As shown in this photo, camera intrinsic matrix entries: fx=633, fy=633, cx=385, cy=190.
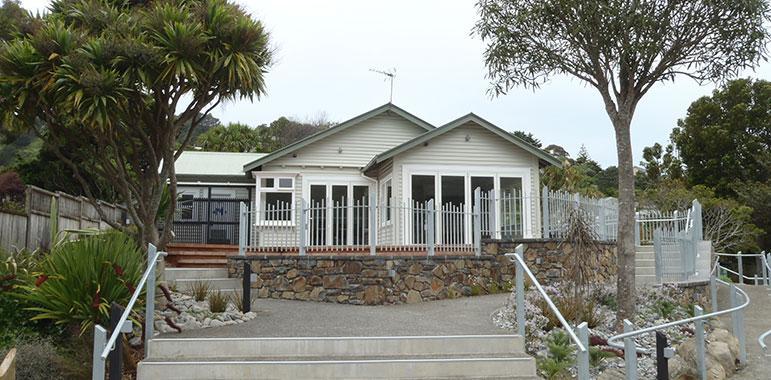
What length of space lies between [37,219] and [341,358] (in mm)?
8228

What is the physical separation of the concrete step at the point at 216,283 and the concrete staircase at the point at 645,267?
27.0 ft

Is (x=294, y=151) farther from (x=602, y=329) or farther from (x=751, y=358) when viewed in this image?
(x=751, y=358)

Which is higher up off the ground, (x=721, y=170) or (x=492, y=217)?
(x=721, y=170)

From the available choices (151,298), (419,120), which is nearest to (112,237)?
(151,298)

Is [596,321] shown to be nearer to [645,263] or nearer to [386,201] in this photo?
[645,263]

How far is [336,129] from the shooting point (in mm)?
19219

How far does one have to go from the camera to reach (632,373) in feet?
19.0

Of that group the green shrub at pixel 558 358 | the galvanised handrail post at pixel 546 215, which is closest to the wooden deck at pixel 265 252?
the galvanised handrail post at pixel 546 215

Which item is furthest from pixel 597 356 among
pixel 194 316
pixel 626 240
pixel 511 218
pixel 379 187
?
pixel 379 187

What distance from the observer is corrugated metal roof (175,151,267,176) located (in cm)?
2142

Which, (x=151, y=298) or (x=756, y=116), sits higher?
(x=756, y=116)

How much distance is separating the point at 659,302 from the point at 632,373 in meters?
6.35

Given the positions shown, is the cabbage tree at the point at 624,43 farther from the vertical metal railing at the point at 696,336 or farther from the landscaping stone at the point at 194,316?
the landscaping stone at the point at 194,316

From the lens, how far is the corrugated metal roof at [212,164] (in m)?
21.4
